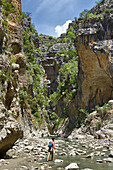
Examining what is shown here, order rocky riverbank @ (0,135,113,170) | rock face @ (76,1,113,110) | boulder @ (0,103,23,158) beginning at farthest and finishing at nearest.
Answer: rock face @ (76,1,113,110) → boulder @ (0,103,23,158) → rocky riverbank @ (0,135,113,170)

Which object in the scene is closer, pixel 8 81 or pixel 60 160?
pixel 60 160

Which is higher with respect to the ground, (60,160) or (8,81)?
(8,81)

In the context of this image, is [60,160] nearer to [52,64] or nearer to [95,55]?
[95,55]

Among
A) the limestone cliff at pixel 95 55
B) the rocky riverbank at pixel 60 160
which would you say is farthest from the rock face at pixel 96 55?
the rocky riverbank at pixel 60 160

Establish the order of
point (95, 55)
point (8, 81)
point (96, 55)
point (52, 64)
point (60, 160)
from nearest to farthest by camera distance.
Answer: point (60, 160) → point (8, 81) → point (96, 55) → point (95, 55) → point (52, 64)

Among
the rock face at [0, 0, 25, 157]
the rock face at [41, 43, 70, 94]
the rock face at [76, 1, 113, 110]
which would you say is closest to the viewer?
the rock face at [0, 0, 25, 157]

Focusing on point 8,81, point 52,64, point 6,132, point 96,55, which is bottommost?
point 6,132

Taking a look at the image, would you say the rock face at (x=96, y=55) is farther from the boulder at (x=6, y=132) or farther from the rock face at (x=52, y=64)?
the rock face at (x=52, y=64)

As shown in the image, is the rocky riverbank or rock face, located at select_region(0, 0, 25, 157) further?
rock face, located at select_region(0, 0, 25, 157)

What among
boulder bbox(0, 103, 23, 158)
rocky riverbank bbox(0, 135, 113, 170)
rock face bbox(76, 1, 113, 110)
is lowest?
rocky riverbank bbox(0, 135, 113, 170)

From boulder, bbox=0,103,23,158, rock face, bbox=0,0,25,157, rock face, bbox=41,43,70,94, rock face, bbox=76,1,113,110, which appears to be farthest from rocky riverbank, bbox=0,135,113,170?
rock face, bbox=41,43,70,94

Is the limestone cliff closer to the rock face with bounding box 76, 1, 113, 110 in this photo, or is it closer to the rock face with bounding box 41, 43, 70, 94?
the rock face with bounding box 76, 1, 113, 110

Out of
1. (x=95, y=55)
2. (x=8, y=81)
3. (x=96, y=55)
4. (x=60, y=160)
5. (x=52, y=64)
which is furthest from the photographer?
(x=52, y=64)

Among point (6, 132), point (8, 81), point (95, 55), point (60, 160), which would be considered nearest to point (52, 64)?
point (95, 55)
